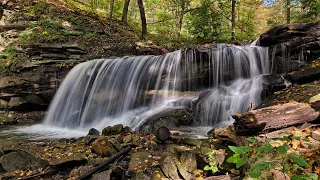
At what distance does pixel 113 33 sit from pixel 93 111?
738 centimetres

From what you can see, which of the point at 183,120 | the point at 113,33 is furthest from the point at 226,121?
the point at 113,33

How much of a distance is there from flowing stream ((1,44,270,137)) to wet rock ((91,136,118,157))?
10.5 ft

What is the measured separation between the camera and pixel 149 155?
4254mm

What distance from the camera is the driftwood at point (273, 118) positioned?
13.0 feet

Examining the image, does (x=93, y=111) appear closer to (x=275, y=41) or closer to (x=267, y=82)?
(x=267, y=82)

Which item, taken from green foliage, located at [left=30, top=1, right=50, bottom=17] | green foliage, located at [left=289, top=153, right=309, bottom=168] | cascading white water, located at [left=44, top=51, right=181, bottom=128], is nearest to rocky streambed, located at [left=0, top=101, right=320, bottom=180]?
green foliage, located at [left=289, top=153, right=309, bottom=168]

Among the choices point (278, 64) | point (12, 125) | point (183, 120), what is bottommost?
point (12, 125)

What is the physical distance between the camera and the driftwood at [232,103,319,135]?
3.97 m

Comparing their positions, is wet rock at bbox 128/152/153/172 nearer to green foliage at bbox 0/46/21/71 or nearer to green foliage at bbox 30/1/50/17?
green foliage at bbox 0/46/21/71

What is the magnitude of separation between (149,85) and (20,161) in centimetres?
541

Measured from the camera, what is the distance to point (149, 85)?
9.13m

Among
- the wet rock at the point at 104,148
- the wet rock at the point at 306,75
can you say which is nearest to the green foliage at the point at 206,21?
the wet rock at the point at 306,75

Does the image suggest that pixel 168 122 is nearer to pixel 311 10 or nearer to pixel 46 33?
pixel 46 33

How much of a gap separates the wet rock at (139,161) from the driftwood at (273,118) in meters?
1.63
